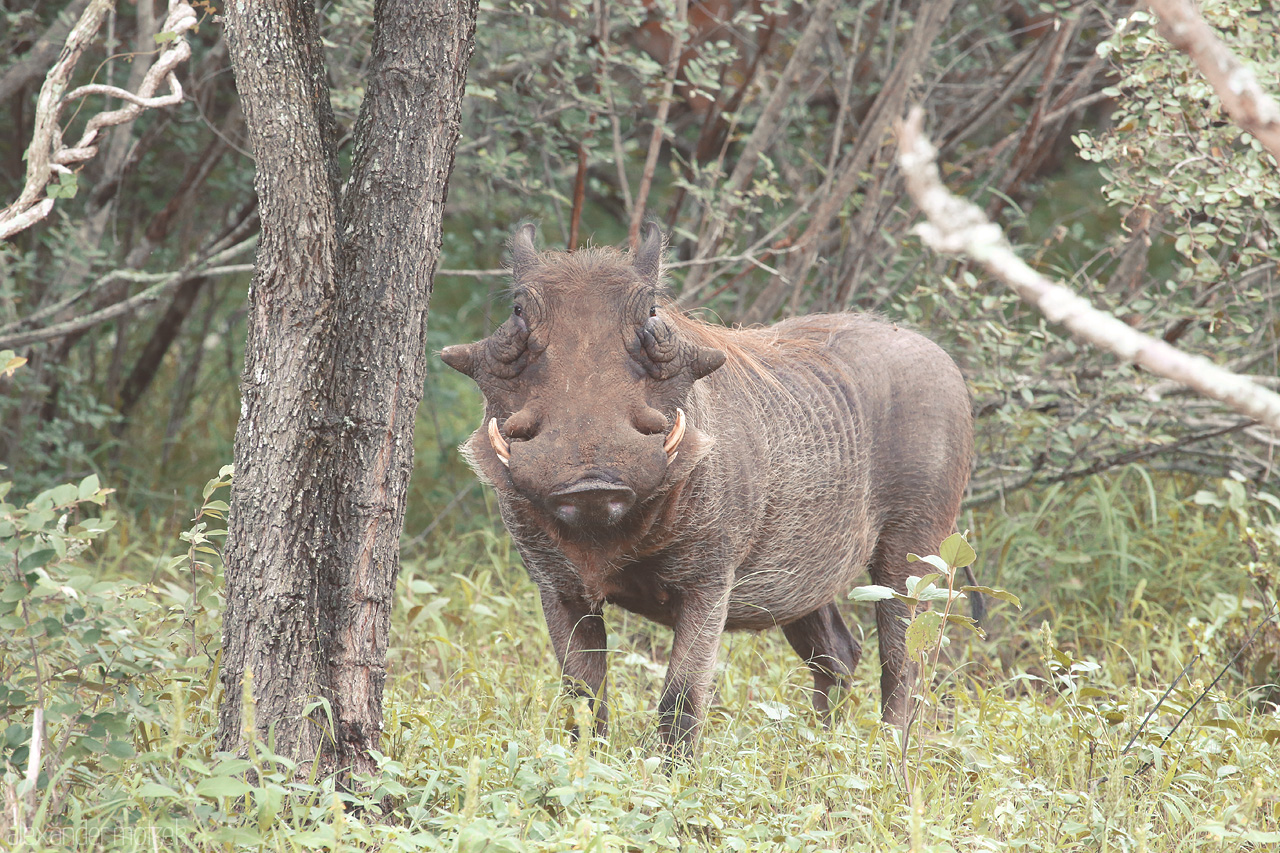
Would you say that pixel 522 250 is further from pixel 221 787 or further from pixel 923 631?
pixel 221 787

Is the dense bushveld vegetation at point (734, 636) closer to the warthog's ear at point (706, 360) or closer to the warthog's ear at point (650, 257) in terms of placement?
the warthog's ear at point (706, 360)

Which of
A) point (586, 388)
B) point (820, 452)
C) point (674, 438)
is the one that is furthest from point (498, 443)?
point (820, 452)

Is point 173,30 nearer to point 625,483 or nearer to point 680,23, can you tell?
point 625,483

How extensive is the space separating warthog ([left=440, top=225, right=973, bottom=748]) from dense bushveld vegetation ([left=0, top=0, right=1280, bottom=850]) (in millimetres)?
249

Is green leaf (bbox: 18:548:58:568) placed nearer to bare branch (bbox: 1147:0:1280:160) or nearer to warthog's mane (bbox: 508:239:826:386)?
warthog's mane (bbox: 508:239:826:386)

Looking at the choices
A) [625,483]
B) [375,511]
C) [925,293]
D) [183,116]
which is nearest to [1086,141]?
[925,293]

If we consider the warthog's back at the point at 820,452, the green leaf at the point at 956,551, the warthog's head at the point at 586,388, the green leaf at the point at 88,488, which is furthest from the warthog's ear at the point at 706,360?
the green leaf at the point at 88,488

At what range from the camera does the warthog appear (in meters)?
2.56

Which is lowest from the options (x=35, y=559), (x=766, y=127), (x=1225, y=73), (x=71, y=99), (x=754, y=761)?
(x=754, y=761)

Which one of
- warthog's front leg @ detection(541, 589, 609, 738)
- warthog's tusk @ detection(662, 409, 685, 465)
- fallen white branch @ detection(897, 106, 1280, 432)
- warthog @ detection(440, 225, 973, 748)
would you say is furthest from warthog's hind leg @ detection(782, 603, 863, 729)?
fallen white branch @ detection(897, 106, 1280, 432)

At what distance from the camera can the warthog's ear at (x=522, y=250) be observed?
2.90 metres

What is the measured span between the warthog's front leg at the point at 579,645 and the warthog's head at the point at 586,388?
352 millimetres

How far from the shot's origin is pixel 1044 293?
1.07 metres

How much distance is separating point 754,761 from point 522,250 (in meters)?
1.32
